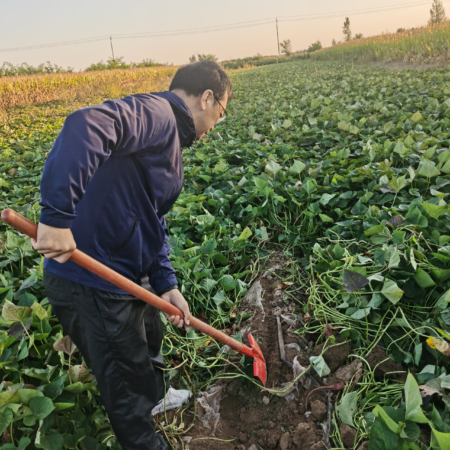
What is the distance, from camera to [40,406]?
4.44ft

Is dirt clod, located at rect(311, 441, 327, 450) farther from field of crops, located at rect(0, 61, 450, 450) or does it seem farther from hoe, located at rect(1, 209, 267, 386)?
hoe, located at rect(1, 209, 267, 386)

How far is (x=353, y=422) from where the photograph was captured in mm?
1481

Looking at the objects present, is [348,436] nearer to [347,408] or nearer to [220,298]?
[347,408]

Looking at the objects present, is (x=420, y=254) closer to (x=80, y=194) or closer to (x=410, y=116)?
(x=80, y=194)

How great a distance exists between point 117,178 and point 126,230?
7.1 inches

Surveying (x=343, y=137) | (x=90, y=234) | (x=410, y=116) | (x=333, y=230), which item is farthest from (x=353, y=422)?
(x=410, y=116)

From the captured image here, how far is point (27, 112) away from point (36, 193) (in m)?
9.17

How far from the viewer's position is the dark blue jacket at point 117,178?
959 millimetres

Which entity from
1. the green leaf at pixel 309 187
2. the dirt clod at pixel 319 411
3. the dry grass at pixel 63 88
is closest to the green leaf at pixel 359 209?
the green leaf at pixel 309 187

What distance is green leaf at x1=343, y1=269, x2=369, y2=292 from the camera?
171 centimetres

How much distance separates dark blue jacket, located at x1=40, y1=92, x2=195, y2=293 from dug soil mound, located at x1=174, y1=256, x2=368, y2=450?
0.80 meters

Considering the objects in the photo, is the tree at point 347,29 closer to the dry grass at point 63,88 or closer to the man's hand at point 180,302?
the dry grass at point 63,88

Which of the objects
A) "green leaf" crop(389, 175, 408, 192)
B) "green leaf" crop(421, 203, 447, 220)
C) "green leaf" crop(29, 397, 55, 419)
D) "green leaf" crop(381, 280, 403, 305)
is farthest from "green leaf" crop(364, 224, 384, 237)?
"green leaf" crop(29, 397, 55, 419)

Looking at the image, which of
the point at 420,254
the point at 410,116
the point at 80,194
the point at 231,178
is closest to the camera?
the point at 80,194
